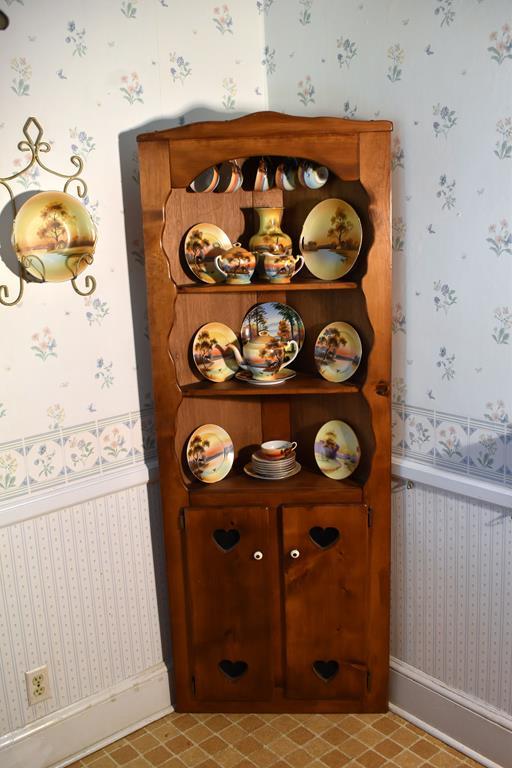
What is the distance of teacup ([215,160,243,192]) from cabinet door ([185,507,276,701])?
3.11ft

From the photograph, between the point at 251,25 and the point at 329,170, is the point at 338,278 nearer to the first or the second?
the point at 329,170

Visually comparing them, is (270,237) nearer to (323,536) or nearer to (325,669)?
(323,536)

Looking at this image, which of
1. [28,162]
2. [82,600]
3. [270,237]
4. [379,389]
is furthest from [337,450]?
[28,162]

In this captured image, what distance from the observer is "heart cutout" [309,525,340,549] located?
2.21m

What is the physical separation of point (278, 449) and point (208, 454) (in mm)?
221

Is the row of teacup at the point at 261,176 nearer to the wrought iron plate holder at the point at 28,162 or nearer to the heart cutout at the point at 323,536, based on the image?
the wrought iron plate holder at the point at 28,162

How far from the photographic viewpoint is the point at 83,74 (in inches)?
80.5

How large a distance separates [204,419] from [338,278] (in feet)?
2.01

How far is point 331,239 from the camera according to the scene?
7.25 ft

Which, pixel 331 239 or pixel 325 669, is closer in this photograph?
pixel 331 239

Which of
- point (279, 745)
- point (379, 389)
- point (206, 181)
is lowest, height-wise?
point (279, 745)

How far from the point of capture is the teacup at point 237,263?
217cm

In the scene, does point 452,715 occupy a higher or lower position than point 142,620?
lower

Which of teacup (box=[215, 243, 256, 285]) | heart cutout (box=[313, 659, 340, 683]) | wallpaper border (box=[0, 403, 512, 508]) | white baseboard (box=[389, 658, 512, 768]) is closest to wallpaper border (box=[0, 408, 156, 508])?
wallpaper border (box=[0, 403, 512, 508])
